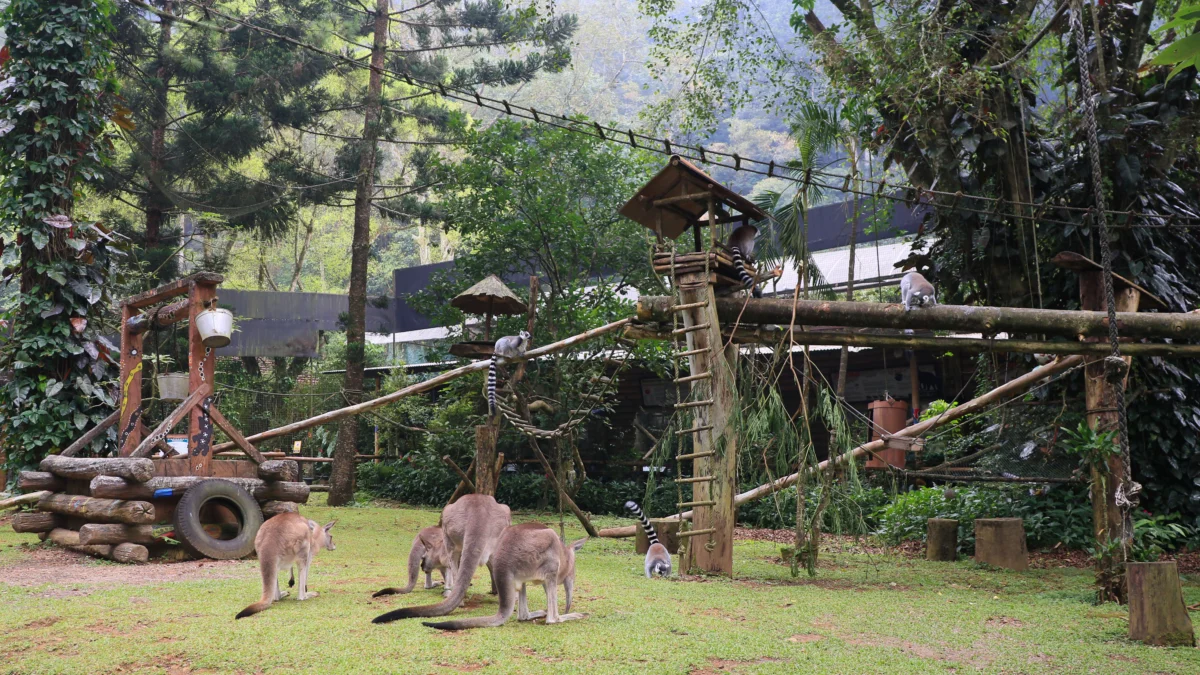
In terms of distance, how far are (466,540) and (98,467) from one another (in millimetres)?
5227

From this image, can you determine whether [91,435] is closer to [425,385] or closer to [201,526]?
[201,526]

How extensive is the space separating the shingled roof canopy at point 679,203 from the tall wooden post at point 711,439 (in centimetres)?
91

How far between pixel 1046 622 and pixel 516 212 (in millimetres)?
11241

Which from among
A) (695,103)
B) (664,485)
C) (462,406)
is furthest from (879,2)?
(462,406)

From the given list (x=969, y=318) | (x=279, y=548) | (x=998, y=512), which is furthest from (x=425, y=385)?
(x=998, y=512)

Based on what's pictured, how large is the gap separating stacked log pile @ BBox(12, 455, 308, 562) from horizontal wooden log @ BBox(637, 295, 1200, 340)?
5.09 m

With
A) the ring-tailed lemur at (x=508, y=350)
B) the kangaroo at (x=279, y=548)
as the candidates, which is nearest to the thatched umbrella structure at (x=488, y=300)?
the ring-tailed lemur at (x=508, y=350)

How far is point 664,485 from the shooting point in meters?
15.7

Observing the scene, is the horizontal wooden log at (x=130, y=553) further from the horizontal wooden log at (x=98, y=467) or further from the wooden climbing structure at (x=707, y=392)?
the wooden climbing structure at (x=707, y=392)

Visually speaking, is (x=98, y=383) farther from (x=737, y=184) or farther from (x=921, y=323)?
(x=737, y=184)

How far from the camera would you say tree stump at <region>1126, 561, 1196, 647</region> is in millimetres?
5188

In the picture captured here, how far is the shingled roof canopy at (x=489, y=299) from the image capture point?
1144cm

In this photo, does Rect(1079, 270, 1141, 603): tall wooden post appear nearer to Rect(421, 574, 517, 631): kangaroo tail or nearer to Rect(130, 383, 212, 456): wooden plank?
Rect(421, 574, 517, 631): kangaroo tail

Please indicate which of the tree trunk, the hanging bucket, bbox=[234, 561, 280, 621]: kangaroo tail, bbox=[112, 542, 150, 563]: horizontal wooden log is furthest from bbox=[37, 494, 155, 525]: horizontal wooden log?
the tree trunk
